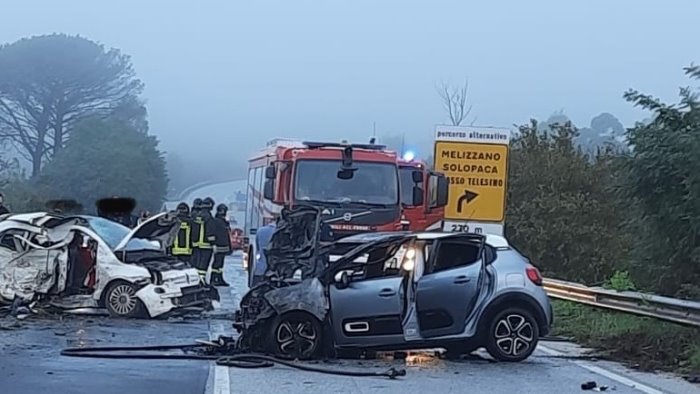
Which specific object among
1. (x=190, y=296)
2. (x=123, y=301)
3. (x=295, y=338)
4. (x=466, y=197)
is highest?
(x=466, y=197)

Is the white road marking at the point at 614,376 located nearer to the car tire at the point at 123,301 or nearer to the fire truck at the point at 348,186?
the fire truck at the point at 348,186

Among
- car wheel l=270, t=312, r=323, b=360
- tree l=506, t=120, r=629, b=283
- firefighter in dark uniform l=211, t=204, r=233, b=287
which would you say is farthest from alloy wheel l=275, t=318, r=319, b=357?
tree l=506, t=120, r=629, b=283

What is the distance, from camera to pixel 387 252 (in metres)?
13.5

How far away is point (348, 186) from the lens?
19.4m

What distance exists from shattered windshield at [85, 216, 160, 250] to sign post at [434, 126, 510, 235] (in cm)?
575

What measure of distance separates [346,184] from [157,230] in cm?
310

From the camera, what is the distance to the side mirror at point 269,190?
19.8m

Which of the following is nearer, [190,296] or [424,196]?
[190,296]

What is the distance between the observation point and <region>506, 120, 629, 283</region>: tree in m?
29.2

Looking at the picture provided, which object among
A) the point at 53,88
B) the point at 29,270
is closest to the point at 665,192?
the point at 29,270

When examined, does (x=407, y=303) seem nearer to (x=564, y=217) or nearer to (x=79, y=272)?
(x=79, y=272)

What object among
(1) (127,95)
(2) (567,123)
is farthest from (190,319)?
(1) (127,95)

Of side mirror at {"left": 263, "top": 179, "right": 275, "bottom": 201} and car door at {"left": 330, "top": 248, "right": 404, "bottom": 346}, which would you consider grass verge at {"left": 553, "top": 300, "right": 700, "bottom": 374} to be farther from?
side mirror at {"left": 263, "top": 179, "right": 275, "bottom": 201}

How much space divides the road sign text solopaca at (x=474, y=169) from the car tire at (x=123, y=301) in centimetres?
650
